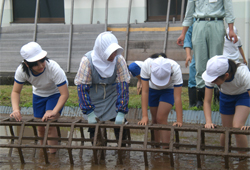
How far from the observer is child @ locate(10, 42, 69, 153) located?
4.18 meters

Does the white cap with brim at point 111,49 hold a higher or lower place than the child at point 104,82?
higher

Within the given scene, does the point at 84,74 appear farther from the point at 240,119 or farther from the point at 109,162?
the point at 240,119

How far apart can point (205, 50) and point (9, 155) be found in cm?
330

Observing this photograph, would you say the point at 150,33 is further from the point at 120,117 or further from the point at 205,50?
the point at 120,117

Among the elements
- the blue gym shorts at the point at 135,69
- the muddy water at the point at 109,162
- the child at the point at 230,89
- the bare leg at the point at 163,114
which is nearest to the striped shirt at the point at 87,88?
the bare leg at the point at 163,114

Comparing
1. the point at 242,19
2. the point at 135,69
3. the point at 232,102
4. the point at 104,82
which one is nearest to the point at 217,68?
the point at 232,102

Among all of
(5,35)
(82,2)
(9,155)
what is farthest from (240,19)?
(5,35)

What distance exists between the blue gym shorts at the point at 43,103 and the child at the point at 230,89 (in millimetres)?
1956

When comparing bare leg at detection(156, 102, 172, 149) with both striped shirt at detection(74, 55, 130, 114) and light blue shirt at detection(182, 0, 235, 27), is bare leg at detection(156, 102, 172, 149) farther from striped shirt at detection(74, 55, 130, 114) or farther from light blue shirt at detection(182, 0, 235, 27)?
light blue shirt at detection(182, 0, 235, 27)

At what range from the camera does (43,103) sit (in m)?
4.61

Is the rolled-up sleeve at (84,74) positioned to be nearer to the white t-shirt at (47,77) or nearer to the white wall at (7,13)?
the white t-shirt at (47,77)

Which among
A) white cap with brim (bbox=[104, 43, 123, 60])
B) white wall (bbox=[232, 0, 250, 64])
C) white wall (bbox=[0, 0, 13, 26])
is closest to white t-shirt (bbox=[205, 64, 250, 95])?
white cap with brim (bbox=[104, 43, 123, 60])

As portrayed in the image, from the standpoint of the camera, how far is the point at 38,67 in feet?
13.8

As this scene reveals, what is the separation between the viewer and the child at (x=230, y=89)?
376 cm
